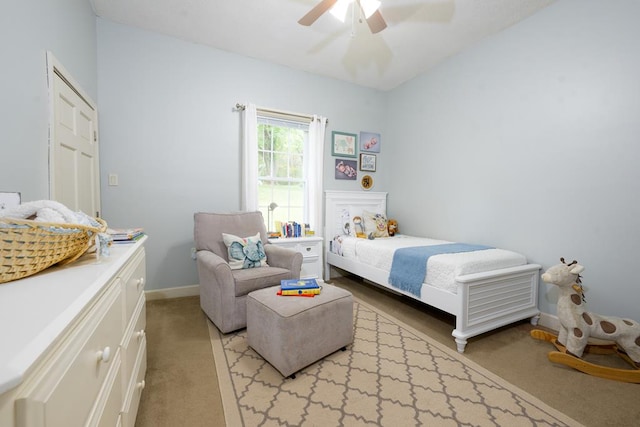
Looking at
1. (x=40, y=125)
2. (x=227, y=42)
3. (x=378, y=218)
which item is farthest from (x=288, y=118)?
(x=40, y=125)

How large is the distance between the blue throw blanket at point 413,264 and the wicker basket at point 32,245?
86.4 inches

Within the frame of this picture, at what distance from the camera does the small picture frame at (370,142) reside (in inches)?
162

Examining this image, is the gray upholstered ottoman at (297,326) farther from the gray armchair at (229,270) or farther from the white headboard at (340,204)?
the white headboard at (340,204)

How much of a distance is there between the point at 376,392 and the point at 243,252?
1522 millimetres

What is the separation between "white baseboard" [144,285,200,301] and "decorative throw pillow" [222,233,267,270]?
0.97 m

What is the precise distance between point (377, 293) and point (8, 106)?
10.8ft

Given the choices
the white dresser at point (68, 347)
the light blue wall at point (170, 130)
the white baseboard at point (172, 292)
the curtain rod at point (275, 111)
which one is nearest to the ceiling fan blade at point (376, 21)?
the curtain rod at point (275, 111)

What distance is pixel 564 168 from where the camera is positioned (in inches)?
94.6

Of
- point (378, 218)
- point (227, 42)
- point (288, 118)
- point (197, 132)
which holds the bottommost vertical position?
point (378, 218)

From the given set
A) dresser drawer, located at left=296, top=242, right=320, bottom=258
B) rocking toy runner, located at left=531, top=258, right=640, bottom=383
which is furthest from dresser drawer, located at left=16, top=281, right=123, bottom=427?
rocking toy runner, located at left=531, top=258, right=640, bottom=383

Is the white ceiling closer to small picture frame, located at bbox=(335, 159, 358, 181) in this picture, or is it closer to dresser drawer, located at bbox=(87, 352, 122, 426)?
small picture frame, located at bbox=(335, 159, 358, 181)

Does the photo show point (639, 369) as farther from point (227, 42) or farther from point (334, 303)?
point (227, 42)

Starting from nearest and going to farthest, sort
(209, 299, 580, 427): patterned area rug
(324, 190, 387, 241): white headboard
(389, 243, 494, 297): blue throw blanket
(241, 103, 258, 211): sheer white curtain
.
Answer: (209, 299, 580, 427): patterned area rug < (389, 243, 494, 297): blue throw blanket < (241, 103, 258, 211): sheer white curtain < (324, 190, 387, 241): white headboard

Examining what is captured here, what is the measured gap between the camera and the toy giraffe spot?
182cm
